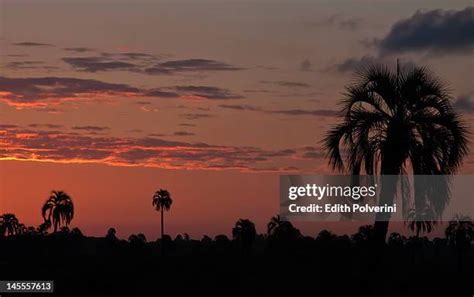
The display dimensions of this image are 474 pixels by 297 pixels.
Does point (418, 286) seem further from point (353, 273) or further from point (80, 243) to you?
point (80, 243)

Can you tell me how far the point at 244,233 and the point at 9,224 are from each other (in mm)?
39439

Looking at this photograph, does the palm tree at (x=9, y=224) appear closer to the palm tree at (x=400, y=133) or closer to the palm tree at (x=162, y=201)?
the palm tree at (x=162, y=201)

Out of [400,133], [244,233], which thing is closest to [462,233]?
[244,233]

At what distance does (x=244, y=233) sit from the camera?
12050 cm

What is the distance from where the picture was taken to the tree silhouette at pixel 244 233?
11899cm

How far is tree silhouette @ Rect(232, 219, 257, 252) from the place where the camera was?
11899cm

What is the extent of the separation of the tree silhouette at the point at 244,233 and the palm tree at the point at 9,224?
3607cm

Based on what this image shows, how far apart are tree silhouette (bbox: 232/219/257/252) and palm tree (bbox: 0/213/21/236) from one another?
118 feet

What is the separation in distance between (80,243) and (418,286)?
133157 mm

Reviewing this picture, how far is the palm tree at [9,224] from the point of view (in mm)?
136375

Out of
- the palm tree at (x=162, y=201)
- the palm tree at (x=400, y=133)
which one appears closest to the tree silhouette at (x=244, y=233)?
the palm tree at (x=162, y=201)

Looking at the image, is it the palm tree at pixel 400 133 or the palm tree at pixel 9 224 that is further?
the palm tree at pixel 9 224

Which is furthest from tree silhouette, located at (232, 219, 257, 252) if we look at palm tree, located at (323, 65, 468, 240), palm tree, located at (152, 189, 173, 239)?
palm tree, located at (323, 65, 468, 240)

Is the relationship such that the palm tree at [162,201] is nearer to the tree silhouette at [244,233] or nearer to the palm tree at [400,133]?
the tree silhouette at [244,233]
